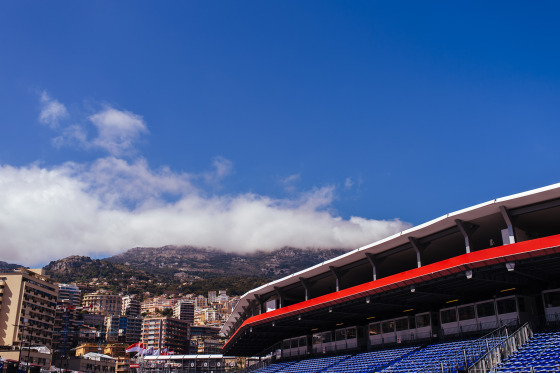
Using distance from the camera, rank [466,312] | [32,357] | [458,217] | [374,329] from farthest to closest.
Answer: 1. [32,357]
2. [374,329]
3. [466,312]
4. [458,217]

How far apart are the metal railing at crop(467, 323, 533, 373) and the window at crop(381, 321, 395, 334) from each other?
47.6ft

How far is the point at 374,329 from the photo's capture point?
43.5 metres

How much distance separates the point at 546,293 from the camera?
95.5ft

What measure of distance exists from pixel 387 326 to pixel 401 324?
6.49 feet

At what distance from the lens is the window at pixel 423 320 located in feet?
122

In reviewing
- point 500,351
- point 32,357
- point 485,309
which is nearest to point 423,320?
point 485,309

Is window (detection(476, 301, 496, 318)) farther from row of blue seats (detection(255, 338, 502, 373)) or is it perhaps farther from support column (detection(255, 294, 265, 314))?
support column (detection(255, 294, 265, 314))

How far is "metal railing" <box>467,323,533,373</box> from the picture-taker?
82.7 ft

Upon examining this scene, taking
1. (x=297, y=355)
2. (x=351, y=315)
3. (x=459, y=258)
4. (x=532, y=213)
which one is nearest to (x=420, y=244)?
(x=459, y=258)

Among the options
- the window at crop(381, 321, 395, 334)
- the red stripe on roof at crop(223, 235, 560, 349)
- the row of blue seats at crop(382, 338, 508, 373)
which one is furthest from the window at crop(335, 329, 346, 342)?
the row of blue seats at crop(382, 338, 508, 373)

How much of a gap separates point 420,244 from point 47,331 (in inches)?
4370

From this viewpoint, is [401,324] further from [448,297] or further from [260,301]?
[260,301]

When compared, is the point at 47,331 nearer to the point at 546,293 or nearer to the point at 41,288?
the point at 41,288

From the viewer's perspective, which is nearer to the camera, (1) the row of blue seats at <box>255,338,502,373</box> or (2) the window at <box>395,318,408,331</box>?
(1) the row of blue seats at <box>255,338,502,373</box>
